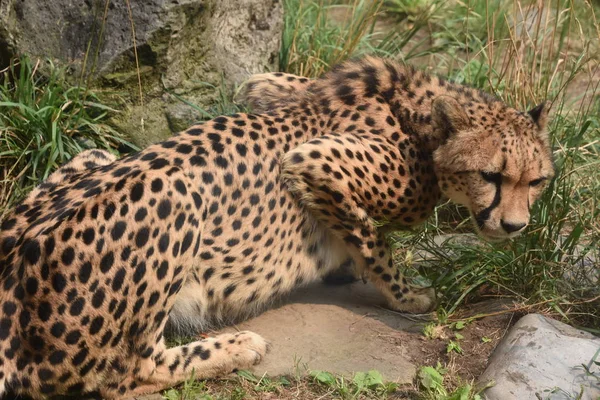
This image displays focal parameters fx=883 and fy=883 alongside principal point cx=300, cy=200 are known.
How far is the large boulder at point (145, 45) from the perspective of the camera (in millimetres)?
6238

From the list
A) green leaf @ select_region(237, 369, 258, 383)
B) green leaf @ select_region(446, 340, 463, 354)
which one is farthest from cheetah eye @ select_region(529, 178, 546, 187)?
green leaf @ select_region(237, 369, 258, 383)

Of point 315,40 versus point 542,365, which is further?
point 315,40

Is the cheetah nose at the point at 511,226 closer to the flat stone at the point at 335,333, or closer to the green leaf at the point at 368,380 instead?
the flat stone at the point at 335,333

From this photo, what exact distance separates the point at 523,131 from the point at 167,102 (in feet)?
9.03

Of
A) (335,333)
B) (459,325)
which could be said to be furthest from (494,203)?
(335,333)

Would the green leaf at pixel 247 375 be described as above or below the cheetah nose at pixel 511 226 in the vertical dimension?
below

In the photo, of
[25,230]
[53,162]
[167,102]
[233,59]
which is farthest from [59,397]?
[233,59]

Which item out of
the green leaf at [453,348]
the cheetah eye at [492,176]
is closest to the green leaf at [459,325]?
the green leaf at [453,348]

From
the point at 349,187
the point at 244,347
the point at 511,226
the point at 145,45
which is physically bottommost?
the point at 244,347

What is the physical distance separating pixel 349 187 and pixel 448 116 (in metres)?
0.70

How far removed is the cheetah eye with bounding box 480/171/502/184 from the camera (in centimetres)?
502

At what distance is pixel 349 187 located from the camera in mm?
5121

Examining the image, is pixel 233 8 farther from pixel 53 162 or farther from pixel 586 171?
pixel 586 171

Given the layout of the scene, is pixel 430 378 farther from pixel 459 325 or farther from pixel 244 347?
pixel 244 347
